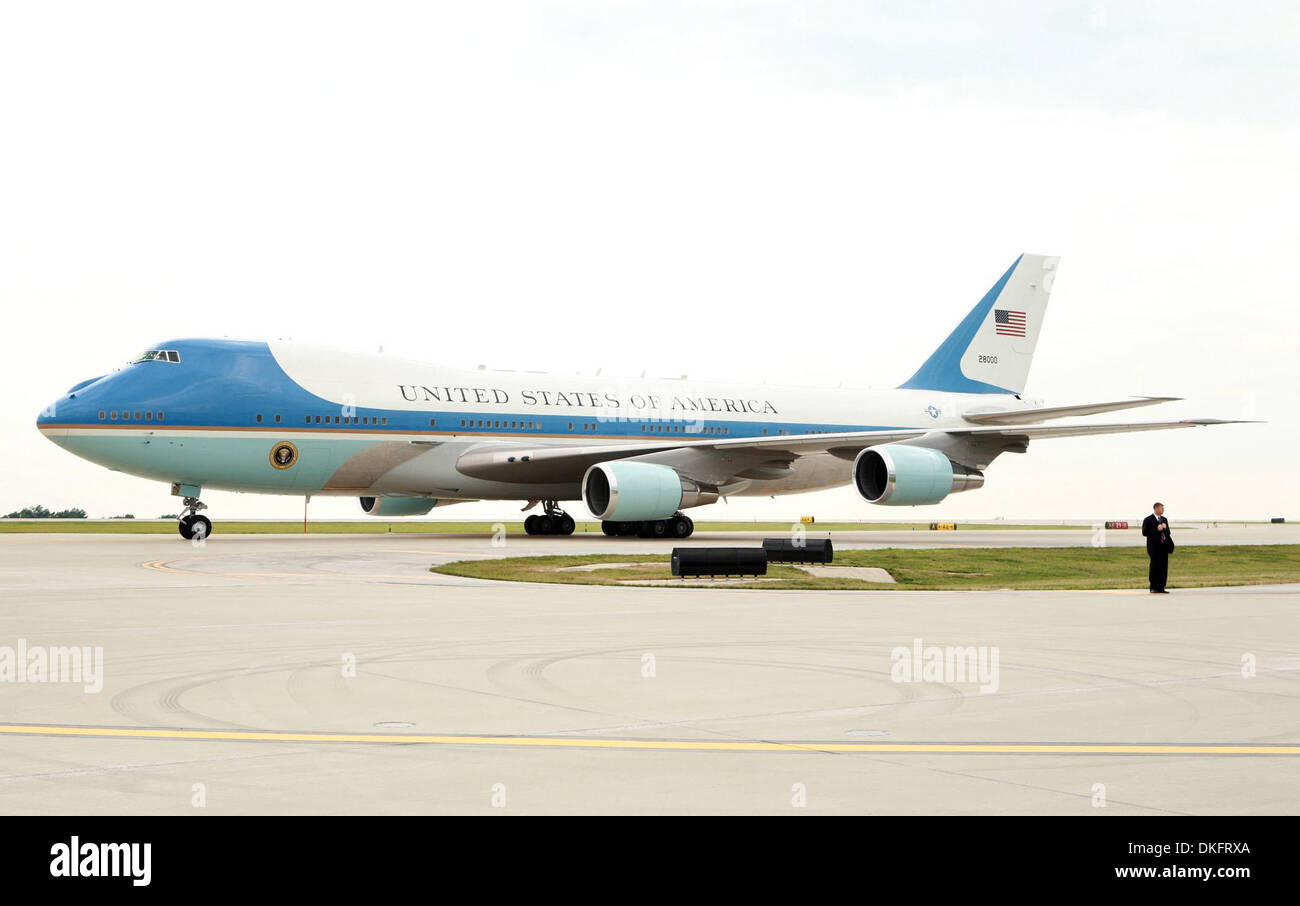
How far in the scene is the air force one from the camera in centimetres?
3362

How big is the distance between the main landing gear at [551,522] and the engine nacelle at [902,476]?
1042cm

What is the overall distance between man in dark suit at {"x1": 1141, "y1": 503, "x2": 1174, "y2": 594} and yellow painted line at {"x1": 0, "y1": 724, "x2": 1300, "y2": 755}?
13199 millimetres

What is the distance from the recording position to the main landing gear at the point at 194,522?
34281mm

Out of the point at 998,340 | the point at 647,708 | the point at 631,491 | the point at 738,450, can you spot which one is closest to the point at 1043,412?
the point at 998,340

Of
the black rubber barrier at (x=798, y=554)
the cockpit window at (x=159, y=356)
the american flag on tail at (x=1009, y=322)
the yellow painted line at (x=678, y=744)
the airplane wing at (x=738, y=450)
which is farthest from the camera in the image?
the american flag on tail at (x=1009, y=322)

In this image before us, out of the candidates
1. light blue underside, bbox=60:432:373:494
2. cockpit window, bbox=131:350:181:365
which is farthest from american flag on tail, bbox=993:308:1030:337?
cockpit window, bbox=131:350:181:365

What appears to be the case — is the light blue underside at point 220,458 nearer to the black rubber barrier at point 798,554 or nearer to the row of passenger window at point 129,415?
the row of passenger window at point 129,415

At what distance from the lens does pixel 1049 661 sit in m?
11.2

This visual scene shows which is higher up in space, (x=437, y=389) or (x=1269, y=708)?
(x=437, y=389)

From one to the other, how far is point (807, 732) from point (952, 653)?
13.6 ft

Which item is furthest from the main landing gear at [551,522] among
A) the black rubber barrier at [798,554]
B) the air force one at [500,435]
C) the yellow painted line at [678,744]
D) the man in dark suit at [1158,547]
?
the yellow painted line at [678,744]

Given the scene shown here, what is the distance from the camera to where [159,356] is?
3394 centimetres
